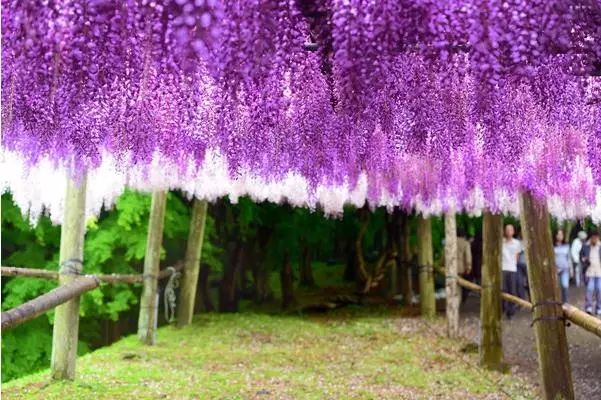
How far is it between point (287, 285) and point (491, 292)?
6779 mm

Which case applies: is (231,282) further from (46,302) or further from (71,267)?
(46,302)

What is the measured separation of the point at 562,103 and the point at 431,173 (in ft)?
8.54

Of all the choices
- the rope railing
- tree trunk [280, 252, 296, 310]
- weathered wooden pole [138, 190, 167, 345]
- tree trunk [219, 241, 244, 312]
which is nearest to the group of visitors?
tree trunk [280, 252, 296, 310]

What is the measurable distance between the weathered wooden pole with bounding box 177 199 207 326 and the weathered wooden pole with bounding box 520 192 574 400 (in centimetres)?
571

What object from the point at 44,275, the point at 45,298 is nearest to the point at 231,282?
the point at 44,275

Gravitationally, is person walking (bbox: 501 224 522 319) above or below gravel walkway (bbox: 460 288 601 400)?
above

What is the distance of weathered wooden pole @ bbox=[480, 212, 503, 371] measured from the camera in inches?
264

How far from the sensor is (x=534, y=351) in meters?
8.00

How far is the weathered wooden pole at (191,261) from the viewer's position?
9930 millimetres

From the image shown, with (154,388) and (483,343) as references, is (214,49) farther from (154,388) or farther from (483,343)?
(483,343)

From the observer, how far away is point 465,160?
4.16m

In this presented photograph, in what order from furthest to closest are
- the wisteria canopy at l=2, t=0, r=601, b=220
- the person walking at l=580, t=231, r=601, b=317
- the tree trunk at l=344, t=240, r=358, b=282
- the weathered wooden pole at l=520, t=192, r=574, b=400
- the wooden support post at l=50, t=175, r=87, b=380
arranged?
the tree trunk at l=344, t=240, r=358, b=282 → the person walking at l=580, t=231, r=601, b=317 → the wooden support post at l=50, t=175, r=87, b=380 → the weathered wooden pole at l=520, t=192, r=574, b=400 → the wisteria canopy at l=2, t=0, r=601, b=220

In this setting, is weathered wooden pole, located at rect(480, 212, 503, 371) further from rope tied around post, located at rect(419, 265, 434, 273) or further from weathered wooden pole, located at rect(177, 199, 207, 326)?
weathered wooden pole, located at rect(177, 199, 207, 326)

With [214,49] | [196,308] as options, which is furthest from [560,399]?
[196,308]
